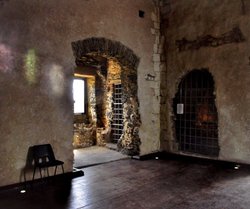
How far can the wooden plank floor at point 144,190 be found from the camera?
3.37 meters

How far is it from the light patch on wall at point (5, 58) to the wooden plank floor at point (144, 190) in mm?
1875

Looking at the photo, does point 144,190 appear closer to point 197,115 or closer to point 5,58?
point 197,115

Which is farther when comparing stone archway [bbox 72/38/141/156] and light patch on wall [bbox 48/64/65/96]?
stone archway [bbox 72/38/141/156]

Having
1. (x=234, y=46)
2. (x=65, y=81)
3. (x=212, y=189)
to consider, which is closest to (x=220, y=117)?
(x=234, y=46)

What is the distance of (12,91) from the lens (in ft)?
13.3

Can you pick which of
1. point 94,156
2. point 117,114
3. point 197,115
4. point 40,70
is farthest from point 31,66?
point 197,115


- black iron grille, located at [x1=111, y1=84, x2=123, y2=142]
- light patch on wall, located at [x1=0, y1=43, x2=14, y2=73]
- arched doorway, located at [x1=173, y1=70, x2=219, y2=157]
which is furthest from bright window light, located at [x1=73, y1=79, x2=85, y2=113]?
light patch on wall, located at [x1=0, y1=43, x2=14, y2=73]

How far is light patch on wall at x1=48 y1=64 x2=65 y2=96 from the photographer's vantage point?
14.8 feet

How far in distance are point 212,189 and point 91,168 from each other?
2373 millimetres

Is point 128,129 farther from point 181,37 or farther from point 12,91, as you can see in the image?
point 12,91

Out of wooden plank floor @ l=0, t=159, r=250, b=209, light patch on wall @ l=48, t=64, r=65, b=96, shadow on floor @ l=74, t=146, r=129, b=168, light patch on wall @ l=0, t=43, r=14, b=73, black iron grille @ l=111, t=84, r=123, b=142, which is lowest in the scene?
wooden plank floor @ l=0, t=159, r=250, b=209

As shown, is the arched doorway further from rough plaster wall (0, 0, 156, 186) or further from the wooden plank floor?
rough plaster wall (0, 0, 156, 186)

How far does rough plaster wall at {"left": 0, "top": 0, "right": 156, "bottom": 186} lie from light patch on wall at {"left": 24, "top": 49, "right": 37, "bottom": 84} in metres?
0.02

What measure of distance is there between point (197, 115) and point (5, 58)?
4115 millimetres
